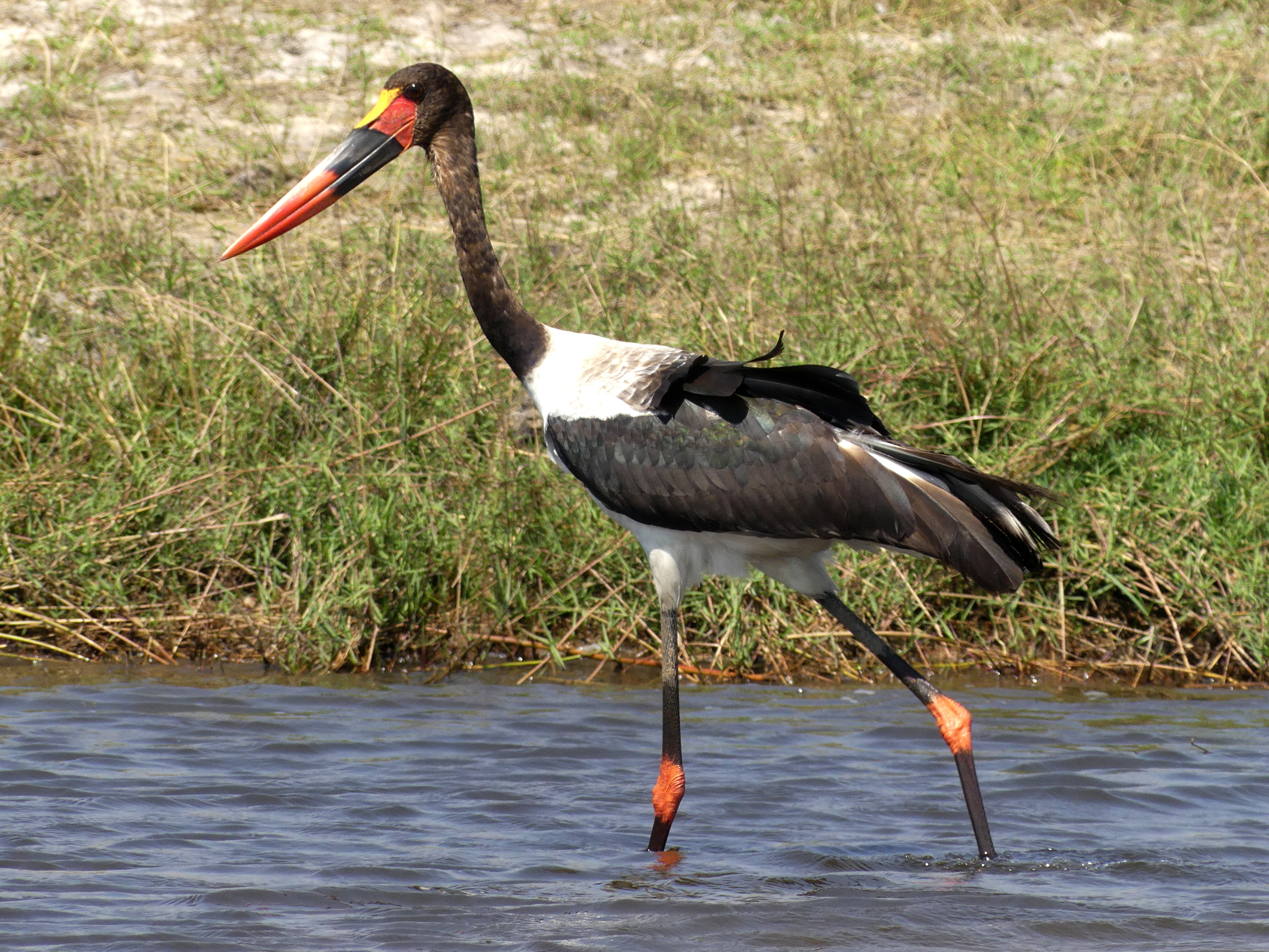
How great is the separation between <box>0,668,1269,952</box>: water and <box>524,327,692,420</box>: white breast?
39.6 inches

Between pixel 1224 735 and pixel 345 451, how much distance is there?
112 inches

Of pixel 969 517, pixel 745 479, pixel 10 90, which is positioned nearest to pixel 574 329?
pixel 745 479

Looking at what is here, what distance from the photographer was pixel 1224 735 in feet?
15.7

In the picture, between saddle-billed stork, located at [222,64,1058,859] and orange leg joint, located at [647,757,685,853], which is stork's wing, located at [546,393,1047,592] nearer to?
saddle-billed stork, located at [222,64,1058,859]

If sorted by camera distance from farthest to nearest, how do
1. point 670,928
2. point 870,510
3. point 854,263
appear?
point 854,263 → point 870,510 → point 670,928

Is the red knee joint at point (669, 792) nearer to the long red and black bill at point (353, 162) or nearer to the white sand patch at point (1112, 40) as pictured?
the long red and black bill at point (353, 162)

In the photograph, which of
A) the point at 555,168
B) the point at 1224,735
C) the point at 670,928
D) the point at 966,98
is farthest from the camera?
the point at 966,98

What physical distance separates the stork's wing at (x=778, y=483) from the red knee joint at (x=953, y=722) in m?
0.32

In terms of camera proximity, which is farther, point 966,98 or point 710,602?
point 966,98

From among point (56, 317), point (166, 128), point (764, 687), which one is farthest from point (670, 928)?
point (166, 128)

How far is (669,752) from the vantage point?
409 centimetres

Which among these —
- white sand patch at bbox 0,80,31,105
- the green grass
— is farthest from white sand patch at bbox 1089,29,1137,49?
white sand patch at bbox 0,80,31,105

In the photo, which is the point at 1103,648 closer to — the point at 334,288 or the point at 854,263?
the point at 854,263

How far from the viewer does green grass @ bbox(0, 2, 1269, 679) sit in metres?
5.29
